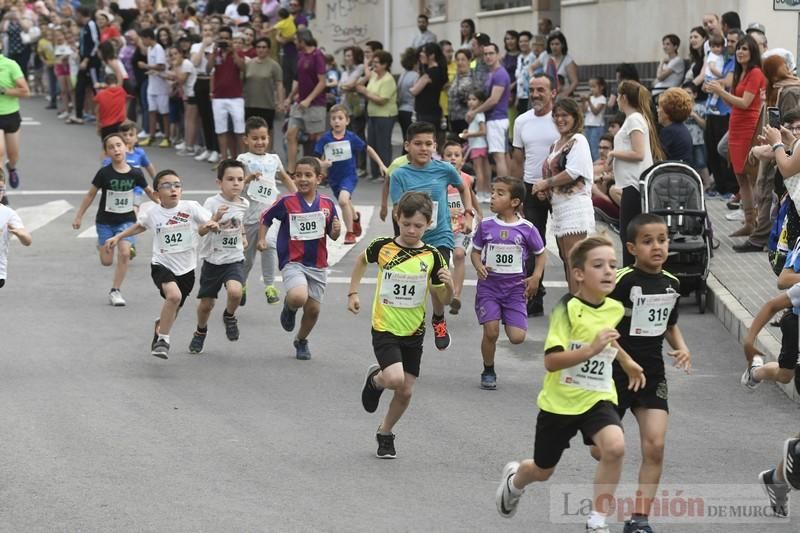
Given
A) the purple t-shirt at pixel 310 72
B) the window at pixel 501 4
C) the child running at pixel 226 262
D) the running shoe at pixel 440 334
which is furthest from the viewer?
the window at pixel 501 4

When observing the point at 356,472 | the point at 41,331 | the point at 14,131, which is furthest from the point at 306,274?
the point at 14,131

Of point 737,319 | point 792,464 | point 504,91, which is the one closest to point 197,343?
point 737,319

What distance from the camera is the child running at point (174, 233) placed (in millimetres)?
11484

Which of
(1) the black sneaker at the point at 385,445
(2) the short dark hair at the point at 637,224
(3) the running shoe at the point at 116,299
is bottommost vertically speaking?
(3) the running shoe at the point at 116,299

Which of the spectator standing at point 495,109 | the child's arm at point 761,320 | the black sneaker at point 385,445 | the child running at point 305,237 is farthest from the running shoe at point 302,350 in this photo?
the spectator standing at point 495,109

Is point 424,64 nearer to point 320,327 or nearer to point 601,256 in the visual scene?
point 320,327

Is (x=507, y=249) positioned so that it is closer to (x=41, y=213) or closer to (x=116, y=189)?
(x=116, y=189)

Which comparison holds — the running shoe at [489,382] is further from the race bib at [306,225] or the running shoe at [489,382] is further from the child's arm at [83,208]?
the child's arm at [83,208]

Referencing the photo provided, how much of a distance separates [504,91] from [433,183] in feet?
27.7

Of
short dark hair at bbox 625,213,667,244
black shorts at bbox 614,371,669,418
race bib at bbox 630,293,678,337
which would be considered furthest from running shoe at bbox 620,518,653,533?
short dark hair at bbox 625,213,667,244

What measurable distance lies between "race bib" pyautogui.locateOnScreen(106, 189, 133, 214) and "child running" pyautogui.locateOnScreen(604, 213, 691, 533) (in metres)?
7.86

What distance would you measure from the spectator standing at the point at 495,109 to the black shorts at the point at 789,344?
12.2 metres

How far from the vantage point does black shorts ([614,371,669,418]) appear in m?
7.06

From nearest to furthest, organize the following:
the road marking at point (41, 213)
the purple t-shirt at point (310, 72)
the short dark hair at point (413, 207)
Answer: the short dark hair at point (413, 207) < the road marking at point (41, 213) < the purple t-shirt at point (310, 72)
